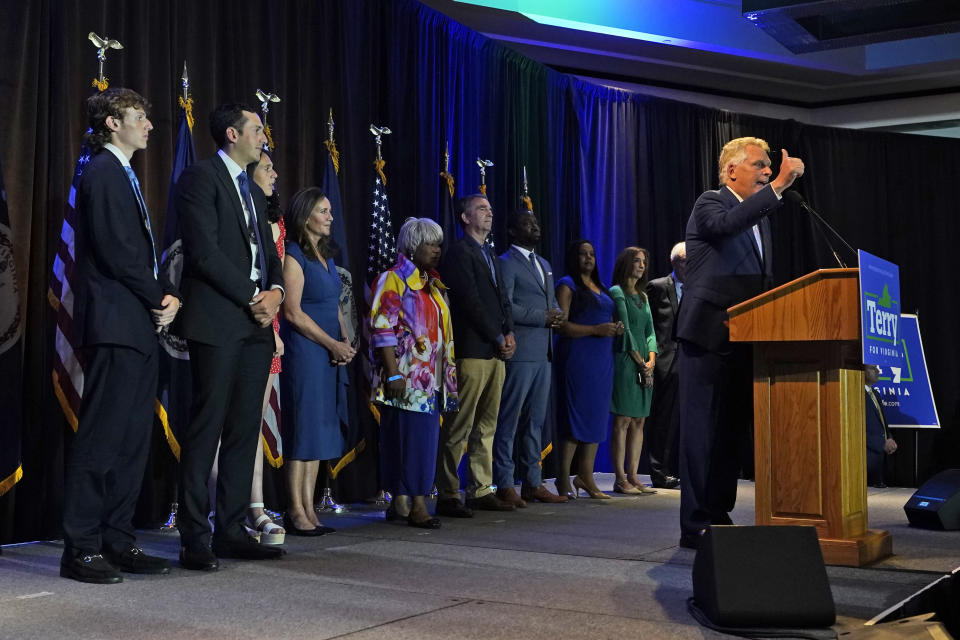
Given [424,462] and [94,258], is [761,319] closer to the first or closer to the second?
[424,462]

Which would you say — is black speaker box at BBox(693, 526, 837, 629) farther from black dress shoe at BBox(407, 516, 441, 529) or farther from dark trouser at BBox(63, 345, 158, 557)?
black dress shoe at BBox(407, 516, 441, 529)

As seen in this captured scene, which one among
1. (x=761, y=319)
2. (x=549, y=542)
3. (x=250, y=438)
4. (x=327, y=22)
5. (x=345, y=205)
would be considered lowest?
(x=549, y=542)

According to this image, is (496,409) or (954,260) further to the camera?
(954,260)

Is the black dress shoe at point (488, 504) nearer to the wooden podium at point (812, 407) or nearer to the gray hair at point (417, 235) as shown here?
the gray hair at point (417, 235)

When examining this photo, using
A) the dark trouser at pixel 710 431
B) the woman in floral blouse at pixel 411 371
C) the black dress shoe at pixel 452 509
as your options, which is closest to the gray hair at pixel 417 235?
the woman in floral blouse at pixel 411 371

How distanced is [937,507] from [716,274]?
6.06ft

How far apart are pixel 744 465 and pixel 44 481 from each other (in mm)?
5429

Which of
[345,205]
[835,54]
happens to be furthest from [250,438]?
[835,54]

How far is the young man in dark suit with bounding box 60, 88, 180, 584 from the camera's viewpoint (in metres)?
3.27

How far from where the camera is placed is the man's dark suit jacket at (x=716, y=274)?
390 centimetres

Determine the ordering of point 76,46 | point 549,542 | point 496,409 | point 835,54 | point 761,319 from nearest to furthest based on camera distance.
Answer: point 761,319, point 549,542, point 76,46, point 496,409, point 835,54

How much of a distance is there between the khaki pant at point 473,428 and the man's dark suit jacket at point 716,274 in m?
1.65

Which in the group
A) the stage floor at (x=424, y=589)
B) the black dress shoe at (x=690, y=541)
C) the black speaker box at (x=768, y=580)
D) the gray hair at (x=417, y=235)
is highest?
the gray hair at (x=417, y=235)

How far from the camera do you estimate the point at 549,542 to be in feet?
14.0
